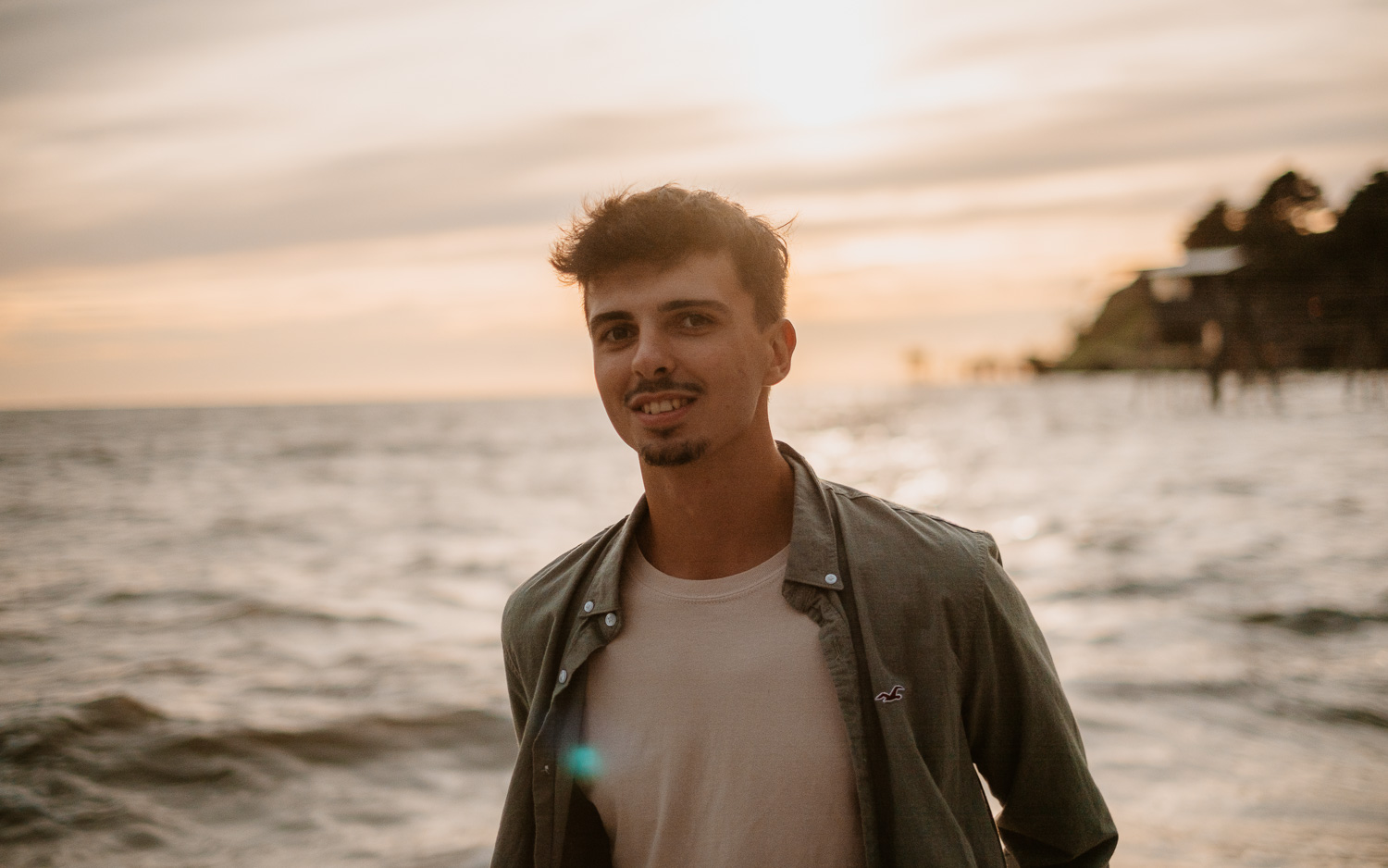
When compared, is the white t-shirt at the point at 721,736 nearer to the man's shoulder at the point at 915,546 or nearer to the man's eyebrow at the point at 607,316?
the man's shoulder at the point at 915,546

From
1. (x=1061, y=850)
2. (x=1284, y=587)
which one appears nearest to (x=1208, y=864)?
(x=1061, y=850)

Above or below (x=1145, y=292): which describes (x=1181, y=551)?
below

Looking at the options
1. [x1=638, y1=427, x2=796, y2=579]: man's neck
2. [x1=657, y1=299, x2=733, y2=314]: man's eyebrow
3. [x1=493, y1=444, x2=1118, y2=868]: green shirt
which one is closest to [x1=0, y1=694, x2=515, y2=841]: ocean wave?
[x1=493, y1=444, x2=1118, y2=868]: green shirt

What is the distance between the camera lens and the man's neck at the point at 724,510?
9.40ft

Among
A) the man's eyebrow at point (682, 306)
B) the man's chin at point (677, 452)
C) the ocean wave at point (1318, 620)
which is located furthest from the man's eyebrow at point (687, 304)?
the ocean wave at point (1318, 620)

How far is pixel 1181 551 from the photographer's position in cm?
1692

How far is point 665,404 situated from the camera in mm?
2779

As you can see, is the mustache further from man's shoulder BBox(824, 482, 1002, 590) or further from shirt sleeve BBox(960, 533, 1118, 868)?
shirt sleeve BBox(960, 533, 1118, 868)

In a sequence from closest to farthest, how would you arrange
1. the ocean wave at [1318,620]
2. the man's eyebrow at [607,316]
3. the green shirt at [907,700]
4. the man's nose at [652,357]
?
the green shirt at [907,700] < the man's nose at [652,357] < the man's eyebrow at [607,316] < the ocean wave at [1318,620]

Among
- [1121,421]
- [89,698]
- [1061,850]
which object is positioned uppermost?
[1061,850]

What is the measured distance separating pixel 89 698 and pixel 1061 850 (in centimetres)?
1079

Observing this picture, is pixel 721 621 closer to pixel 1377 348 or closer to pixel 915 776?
pixel 915 776

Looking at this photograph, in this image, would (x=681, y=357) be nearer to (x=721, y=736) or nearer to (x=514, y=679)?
(x=721, y=736)

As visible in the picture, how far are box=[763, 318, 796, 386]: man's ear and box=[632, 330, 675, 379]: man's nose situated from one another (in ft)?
1.32
